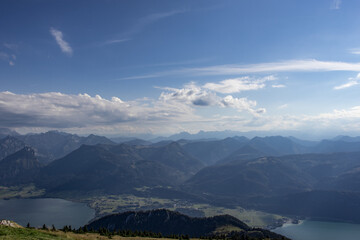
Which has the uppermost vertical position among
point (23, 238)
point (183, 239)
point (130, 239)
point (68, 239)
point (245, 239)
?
point (23, 238)

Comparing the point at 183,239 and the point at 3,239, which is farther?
the point at 183,239

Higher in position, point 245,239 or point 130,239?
point 130,239

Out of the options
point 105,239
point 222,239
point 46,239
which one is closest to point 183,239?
point 222,239

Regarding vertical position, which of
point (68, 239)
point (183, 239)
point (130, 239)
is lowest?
point (183, 239)

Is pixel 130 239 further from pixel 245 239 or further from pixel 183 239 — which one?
pixel 245 239

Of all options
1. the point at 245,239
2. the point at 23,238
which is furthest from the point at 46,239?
the point at 245,239

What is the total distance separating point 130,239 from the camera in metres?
86.3

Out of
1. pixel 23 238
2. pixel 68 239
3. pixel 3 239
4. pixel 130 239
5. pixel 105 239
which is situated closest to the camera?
pixel 3 239

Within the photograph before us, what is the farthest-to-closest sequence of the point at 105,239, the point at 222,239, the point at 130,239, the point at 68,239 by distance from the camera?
the point at 222,239, the point at 130,239, the point at 105,239, the point at 68,239

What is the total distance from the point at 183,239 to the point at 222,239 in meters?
30.9

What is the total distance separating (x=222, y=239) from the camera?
425ft

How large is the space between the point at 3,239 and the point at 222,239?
108 m

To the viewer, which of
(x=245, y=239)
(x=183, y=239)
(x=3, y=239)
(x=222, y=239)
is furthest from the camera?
(x=245, y=239)

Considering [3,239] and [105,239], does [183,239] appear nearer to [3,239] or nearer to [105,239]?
[105,239]
